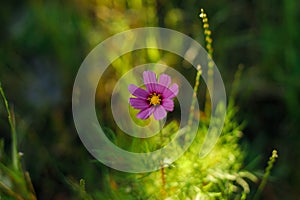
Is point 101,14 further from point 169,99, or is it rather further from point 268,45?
point 169,99

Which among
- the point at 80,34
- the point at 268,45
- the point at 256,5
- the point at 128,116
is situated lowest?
the point at 128,116

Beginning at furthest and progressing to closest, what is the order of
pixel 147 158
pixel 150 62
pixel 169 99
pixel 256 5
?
1. pixel 256 5
2. pixel 150 62
3. pixel 147 158
4. pixel 169 99

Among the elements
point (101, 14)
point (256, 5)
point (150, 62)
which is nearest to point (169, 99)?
point (150, 62)

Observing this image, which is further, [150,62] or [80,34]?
[80,34]

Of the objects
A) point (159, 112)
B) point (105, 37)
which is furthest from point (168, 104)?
point (105, 37)

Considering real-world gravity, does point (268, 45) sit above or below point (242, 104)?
above

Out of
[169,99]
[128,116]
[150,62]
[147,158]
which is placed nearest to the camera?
[169,99]

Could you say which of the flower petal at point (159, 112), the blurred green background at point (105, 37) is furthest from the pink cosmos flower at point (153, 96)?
the blurred green background at point (105, 37)

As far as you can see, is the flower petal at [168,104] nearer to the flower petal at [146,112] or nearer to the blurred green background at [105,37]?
the flower petal at [146,112]
